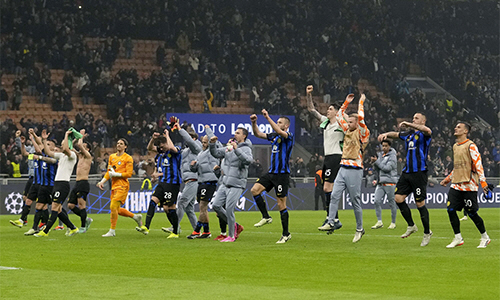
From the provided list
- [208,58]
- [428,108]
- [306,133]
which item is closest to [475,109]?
[428,108]

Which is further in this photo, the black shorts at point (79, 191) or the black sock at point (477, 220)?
the black shorts at point (79, 191)

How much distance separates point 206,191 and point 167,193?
91cm

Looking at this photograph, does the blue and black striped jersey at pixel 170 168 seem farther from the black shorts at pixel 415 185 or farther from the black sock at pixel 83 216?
the black shorts at pixel 415 185

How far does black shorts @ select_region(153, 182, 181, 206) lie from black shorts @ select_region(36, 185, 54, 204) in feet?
10.1

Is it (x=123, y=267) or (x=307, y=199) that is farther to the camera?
(x=307, y=199)

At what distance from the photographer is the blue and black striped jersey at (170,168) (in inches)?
687

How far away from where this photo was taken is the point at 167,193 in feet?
57.0

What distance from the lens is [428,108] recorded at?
43.6 m

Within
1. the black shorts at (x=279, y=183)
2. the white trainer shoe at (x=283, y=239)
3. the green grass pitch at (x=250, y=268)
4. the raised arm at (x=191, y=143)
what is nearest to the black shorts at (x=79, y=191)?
the green grass pitch at (x=250, y=268)

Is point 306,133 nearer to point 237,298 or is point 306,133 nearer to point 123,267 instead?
point 123,267

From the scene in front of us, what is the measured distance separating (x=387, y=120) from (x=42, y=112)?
17.7 meters

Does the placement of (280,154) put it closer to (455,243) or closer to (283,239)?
(283,239)

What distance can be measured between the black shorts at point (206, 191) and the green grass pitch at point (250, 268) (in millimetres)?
961

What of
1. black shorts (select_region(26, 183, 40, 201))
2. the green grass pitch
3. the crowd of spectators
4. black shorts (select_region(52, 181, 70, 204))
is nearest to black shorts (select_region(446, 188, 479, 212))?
the green grass pitch
